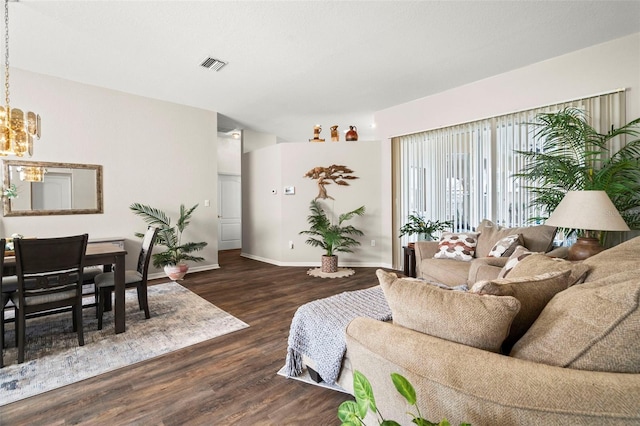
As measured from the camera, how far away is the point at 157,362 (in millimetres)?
2129

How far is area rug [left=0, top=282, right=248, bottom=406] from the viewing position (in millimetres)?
1928

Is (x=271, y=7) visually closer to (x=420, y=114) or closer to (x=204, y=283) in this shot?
(x=420, y=114)

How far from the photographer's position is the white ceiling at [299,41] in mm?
2445

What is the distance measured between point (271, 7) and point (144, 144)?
3181mm

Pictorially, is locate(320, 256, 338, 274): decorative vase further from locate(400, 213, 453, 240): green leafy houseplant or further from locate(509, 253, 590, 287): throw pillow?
locate(509, 253, 590, 287): throw pillow

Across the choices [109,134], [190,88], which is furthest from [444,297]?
[109,134]

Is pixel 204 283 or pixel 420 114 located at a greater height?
pixel 420 114

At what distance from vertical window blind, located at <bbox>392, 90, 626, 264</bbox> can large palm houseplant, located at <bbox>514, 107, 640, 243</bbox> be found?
0.20 metres

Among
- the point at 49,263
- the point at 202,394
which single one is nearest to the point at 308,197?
the point at 49,263

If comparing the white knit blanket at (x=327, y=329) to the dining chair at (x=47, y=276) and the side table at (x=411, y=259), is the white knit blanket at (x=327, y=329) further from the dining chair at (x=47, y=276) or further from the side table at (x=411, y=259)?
the side table at (x=411, y=259)

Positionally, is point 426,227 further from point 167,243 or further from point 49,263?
point 49,263

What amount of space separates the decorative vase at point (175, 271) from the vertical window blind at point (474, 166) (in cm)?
356

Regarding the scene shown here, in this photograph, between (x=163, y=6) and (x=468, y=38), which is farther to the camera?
(x=468, y=38)

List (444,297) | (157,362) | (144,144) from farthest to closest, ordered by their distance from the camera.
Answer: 1. (144,144)
2. (157,362)
3. (444,297)
